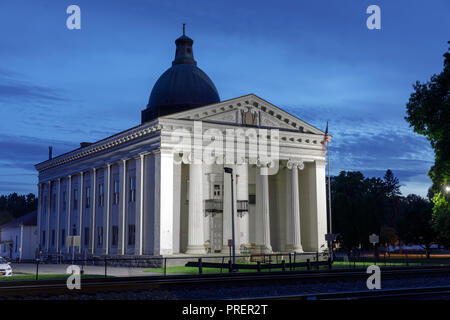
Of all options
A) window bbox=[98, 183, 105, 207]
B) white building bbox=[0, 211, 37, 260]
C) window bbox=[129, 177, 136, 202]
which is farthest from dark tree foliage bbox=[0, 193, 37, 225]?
window bbox=[129, 177, 136, 202]

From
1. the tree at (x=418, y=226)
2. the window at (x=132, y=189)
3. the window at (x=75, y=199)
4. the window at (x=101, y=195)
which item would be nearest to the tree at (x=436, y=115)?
the window at (x=132, y=189)

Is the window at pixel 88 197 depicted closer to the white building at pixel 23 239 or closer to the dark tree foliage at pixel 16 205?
the white building at pixel 23 239

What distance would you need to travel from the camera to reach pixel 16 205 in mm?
169500

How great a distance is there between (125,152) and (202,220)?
412 inches

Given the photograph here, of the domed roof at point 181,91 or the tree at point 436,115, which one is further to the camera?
the domed roof at point 181,91

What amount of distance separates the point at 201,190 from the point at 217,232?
19.0 feet

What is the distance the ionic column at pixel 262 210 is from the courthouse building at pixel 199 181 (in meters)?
0.09

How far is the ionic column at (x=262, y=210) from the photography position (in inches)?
1996

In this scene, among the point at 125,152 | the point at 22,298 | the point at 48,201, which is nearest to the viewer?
the point at 22,298

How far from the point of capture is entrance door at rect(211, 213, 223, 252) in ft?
168

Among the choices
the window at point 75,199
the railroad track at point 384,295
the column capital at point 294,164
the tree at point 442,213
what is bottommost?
the railroad track at point 384,295
